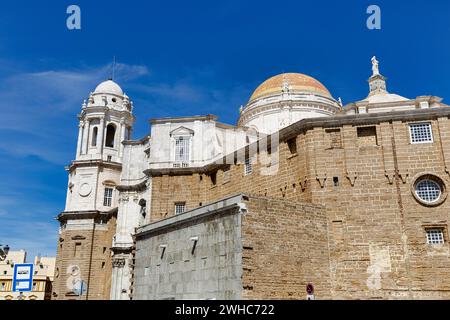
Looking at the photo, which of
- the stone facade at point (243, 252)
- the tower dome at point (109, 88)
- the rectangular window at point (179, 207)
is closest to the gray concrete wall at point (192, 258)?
the stone facade at point (243, 252)

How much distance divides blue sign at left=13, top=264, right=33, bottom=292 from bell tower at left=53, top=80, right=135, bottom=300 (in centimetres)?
3267

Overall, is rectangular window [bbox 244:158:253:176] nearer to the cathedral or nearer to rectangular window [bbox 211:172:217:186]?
the cathedral

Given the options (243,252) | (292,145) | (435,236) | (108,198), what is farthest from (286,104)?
(243,252)

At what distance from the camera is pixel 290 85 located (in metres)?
49.2

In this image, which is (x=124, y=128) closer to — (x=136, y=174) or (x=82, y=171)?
(x=82, y=171)

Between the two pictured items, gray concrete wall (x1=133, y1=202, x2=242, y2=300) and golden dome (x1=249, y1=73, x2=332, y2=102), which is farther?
golden dome (x1=249, y1=73, x2=332, y2=102)

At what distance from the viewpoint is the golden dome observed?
48.8 metres

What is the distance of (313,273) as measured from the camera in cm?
2184

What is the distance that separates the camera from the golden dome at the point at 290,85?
48.8m

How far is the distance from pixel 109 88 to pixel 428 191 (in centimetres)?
3894

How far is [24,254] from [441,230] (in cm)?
7874

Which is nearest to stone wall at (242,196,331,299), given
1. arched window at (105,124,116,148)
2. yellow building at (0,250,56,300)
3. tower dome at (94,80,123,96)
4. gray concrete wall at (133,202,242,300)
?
gray concrete wall at (133,202,242,300)

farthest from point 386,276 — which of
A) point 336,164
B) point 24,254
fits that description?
point 24,254

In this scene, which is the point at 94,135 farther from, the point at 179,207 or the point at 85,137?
the point at 179,207
